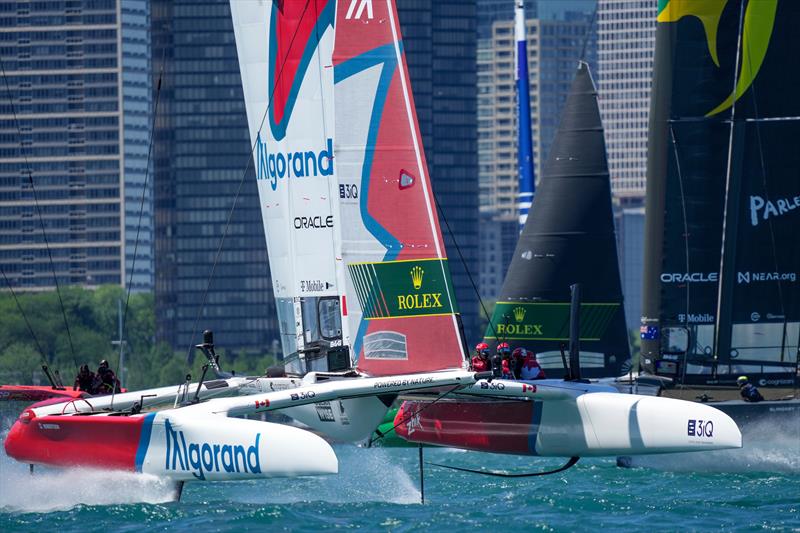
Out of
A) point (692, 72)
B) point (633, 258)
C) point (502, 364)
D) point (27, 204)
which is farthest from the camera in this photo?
point (633, 258)

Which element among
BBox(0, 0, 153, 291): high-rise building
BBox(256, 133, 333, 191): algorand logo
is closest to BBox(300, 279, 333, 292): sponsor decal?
BBox(256, 133, 333, 191): algorand logo

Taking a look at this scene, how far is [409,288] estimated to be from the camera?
20.7m

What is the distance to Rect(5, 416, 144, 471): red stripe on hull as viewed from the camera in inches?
779

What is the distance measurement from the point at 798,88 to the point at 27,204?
278ft

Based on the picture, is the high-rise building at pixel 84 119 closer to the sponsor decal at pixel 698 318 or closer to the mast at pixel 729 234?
the sponsor decal at pixel 698 318

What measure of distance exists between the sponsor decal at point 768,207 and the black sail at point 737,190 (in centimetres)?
2

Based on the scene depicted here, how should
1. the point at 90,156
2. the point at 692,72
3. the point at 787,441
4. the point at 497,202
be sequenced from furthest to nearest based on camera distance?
the point at 497,202
the point at 90,156
the point at 692,72
the point at 787,441

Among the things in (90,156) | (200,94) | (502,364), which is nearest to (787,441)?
(502,364)

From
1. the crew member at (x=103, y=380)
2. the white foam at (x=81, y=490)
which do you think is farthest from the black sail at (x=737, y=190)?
the white foam at (x=81, y=490)

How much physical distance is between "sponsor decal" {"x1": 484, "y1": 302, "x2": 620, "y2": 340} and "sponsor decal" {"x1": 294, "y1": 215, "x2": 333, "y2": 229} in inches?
348

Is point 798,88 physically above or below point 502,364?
above

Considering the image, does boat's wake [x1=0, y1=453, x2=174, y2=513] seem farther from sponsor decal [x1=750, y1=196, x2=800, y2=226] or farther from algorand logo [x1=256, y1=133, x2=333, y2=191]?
sponsor decal [x1=750, y1=196, x2=800, y2=226]

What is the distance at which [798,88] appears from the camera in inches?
1141

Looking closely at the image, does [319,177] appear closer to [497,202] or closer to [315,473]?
[315,473]
